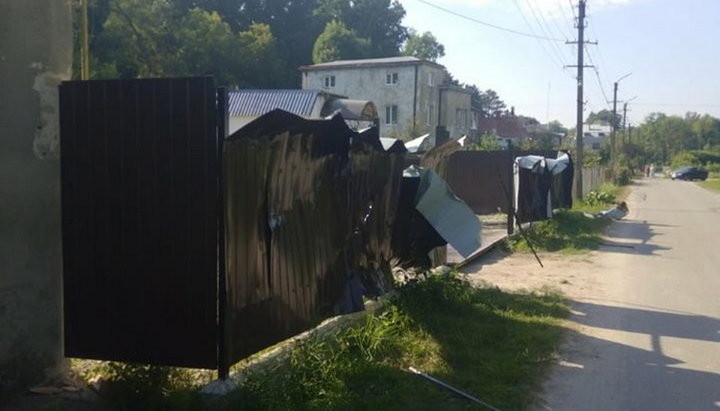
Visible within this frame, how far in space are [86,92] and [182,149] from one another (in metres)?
0.86

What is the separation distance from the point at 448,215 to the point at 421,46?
3021 inches

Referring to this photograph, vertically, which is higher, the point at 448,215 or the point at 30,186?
the point at 30,186

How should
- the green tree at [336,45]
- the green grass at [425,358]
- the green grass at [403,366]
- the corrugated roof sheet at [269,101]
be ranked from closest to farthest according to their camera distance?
the green grass at [403,366], the green grass at [425,358], the corrugated roof sheet at [269,101], the green tree at [336,45]

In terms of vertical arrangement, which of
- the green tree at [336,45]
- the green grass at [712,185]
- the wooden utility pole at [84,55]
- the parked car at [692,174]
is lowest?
the green grass at [712,185]

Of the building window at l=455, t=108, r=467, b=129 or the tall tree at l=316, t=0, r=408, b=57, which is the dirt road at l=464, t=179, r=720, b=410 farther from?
the tall tree at l=316, t=0, r=408, b=57

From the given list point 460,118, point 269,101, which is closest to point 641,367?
point 269,101

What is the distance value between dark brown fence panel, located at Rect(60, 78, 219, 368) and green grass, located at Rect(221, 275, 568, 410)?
72 cm

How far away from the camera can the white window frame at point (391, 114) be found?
181 feet

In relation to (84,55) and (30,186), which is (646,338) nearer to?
(30,186)

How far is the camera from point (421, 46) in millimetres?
82875

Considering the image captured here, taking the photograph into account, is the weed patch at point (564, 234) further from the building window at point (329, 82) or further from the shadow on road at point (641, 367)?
the building window at point (329, 82)

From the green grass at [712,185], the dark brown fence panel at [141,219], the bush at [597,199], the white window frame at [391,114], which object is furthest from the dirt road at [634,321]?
the green grass at [712,185]

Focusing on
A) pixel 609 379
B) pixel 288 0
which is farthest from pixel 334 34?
pixel 609 379

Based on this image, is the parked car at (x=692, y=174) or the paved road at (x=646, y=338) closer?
the paved road at (x=646, y=338)
